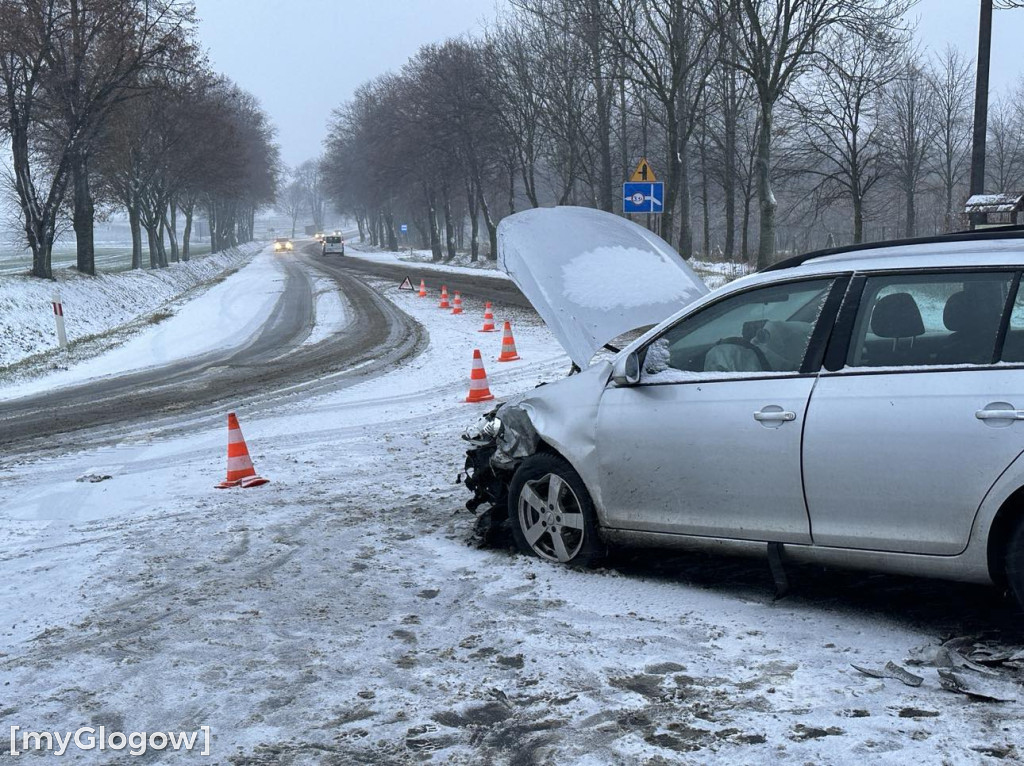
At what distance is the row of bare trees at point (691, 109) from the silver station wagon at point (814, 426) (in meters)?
24.6

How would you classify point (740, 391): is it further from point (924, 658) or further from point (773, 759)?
point (773, 759)

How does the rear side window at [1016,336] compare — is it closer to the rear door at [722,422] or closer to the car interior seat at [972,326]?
the car interior seat at [972,326]

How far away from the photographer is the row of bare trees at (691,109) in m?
28.7

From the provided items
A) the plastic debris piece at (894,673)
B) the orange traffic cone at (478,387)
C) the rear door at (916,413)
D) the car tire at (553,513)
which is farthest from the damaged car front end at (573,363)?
the orange traffic cone at (478,387)

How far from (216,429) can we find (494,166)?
46.8m

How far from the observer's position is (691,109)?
36844 mm

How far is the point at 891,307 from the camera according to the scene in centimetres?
422

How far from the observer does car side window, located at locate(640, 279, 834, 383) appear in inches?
173

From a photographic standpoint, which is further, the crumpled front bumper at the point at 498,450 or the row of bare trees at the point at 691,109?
the row of bare trees at the point at 691,109

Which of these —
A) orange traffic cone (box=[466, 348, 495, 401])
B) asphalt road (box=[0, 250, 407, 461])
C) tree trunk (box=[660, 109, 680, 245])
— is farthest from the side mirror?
tree trunk (box=[660, 109, 680, 245])

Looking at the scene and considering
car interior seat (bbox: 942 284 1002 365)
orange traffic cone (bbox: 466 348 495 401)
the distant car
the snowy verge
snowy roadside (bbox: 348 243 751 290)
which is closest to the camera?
car interior seat (bbox: 942 284 1002 365)

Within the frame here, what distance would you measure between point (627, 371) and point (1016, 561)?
1997 millimetres

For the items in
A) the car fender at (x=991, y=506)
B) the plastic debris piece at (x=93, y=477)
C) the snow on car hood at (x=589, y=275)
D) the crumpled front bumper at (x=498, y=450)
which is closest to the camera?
the car fender at (x=991, y=506)

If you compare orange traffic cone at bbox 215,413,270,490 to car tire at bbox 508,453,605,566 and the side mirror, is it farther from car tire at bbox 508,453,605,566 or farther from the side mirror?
the side mirror
